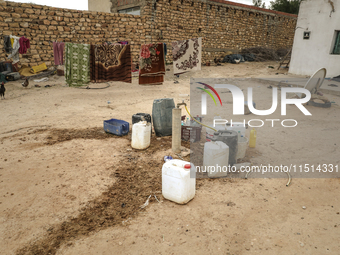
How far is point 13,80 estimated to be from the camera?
10.2 metres

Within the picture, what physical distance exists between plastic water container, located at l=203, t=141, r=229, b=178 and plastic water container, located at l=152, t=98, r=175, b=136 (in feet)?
5.55

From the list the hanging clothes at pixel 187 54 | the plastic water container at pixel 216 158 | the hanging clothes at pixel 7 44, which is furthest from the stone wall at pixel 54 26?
the plastic water container at pixel 216 158

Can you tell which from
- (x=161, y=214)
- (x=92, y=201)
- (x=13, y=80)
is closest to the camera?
(x=161, y=214)

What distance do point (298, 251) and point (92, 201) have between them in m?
2.46

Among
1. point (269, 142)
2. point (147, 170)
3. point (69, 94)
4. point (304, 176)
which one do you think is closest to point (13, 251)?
point (147, 170)

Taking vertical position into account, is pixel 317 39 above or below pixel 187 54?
above

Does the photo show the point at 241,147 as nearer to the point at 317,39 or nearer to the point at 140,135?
the point at 140,135

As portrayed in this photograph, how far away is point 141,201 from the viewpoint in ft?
10.4

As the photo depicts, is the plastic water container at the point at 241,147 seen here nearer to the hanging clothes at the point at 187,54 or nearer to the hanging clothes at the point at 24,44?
the hanging clothes at the point at 187,54

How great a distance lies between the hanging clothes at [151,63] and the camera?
753cm

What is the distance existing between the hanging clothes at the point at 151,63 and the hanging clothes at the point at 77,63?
1.68m

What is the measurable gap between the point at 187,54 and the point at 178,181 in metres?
5.78

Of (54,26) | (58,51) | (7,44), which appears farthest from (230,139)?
(54,26)

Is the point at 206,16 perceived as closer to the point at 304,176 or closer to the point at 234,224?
the point at 304,176
